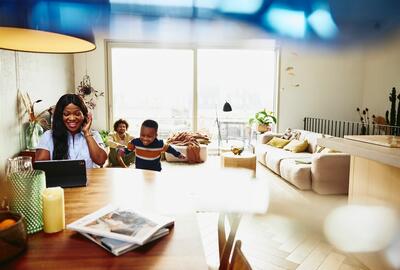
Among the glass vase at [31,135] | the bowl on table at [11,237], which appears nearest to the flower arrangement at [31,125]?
the glass vase at [31,135]

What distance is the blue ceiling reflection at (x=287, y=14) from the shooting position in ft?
7.34

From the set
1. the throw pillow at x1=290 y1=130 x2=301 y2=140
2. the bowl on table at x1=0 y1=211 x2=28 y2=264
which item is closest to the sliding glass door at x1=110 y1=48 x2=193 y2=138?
the throw pillow at x1=290 y1=130 x2=301 y2=140

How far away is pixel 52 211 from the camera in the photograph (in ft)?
2.55

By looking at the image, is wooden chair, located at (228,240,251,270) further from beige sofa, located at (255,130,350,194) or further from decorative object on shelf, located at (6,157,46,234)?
beige sofa, located at (255,130,350,194)

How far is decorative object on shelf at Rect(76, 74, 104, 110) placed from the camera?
193 inches

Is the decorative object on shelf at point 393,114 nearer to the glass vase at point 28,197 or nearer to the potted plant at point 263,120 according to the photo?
the potted plant at point 263,120

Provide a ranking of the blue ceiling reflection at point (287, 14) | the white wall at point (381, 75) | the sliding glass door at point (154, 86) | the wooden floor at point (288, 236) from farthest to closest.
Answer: the sliding glass door at point (154, 86) → the white wall at point (381, 75) → the blue ceiling reflection at point (287, 14) → the wooden floor at point (288, 236)

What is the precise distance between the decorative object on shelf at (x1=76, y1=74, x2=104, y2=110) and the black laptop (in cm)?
385

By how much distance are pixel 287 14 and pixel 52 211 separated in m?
3.36

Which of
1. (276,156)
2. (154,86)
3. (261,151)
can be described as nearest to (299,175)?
(276,156)

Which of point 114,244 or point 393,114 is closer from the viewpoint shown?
point 114,244

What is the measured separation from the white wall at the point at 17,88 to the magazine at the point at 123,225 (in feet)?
4.79

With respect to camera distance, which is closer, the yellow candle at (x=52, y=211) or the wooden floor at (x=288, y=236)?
the yellow candle at (x=52, y=211)

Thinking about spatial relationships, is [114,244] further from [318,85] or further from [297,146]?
[318,85]
